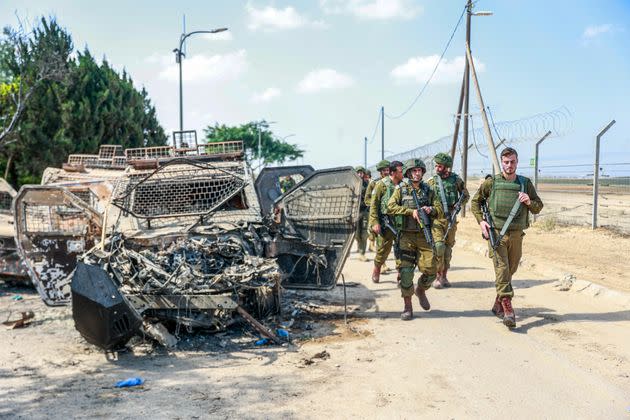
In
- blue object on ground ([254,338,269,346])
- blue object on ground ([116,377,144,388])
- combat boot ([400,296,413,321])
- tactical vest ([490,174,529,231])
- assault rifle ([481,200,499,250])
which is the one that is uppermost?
tactical vest ([490,174,529,231])

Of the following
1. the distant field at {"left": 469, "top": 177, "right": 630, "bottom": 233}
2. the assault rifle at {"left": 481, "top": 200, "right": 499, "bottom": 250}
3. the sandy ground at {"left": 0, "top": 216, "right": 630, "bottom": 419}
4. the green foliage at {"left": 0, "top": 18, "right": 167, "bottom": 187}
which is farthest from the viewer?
the green foliage at {"left": 0, "top": 18, "right": 167, "bottom": 187}

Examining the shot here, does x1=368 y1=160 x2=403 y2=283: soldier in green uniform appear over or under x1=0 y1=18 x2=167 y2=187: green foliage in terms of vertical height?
under

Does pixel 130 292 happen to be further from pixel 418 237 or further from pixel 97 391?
pixel 418 237

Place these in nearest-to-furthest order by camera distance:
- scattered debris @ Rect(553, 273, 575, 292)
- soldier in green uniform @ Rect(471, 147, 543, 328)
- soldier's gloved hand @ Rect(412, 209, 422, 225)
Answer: soldier in green uniform @ Rect(471, 147, 543, 328) → soldier's gloved hand @ Rect(412, 209, 422, 225) → scattered debris @ Rect(553, 273, 575, 292)

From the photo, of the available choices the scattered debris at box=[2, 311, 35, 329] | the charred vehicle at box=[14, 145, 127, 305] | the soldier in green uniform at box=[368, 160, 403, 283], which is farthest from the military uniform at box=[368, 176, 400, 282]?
the scattered debris at box=[2, 311, 35, 329]

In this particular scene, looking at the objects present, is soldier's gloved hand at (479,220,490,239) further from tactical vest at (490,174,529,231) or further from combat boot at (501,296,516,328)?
combat boot at (501,296,516,328)

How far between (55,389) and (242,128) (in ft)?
118

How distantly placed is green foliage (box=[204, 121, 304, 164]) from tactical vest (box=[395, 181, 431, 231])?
3067 centimetres

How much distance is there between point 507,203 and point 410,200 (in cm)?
100

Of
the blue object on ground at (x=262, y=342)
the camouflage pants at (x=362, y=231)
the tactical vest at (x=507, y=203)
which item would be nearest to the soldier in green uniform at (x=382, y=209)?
the tactical vest at (x=507, y=203)

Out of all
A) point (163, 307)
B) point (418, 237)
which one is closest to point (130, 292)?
point (163, 307)

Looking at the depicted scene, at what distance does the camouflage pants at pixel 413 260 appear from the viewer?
247 inches

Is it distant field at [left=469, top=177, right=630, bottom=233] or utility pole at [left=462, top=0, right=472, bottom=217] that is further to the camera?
utility pole at [left=462, top=0, right=472, bottom=217]

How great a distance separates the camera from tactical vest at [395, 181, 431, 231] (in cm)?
630
